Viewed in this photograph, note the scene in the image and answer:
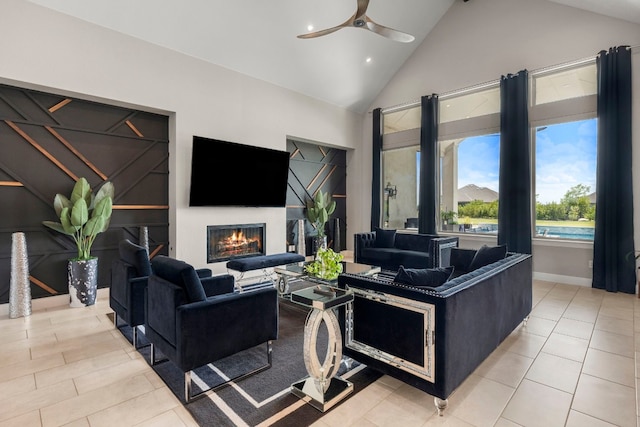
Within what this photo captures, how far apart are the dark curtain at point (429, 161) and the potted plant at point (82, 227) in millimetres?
5903

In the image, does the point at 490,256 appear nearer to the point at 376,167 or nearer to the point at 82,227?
the point at 376,167

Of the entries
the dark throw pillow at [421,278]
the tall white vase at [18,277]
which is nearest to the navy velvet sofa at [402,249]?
the dark throw pillow at [421,278]

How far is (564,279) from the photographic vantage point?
5348mm

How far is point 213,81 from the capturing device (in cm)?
534

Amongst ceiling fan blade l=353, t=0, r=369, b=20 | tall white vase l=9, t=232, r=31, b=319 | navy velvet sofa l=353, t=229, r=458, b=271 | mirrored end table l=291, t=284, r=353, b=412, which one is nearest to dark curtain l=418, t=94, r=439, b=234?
navy velvet sofa l=353, t=229, r=458, b=271

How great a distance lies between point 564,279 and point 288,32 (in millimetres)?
6333

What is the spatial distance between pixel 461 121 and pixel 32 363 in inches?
295

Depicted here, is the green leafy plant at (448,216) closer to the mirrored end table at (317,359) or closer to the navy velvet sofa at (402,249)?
the navy velvet sofa at (402,249)

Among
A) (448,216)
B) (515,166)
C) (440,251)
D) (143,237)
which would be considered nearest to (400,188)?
(448,216)

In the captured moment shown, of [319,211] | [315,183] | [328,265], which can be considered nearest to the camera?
[328,265]

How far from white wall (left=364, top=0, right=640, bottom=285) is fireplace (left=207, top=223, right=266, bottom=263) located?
430cm

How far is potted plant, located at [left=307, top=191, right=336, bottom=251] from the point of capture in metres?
7.12

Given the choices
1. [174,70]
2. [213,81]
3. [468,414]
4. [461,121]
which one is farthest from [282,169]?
[468,414]

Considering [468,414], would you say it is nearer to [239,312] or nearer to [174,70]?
[239,312]
